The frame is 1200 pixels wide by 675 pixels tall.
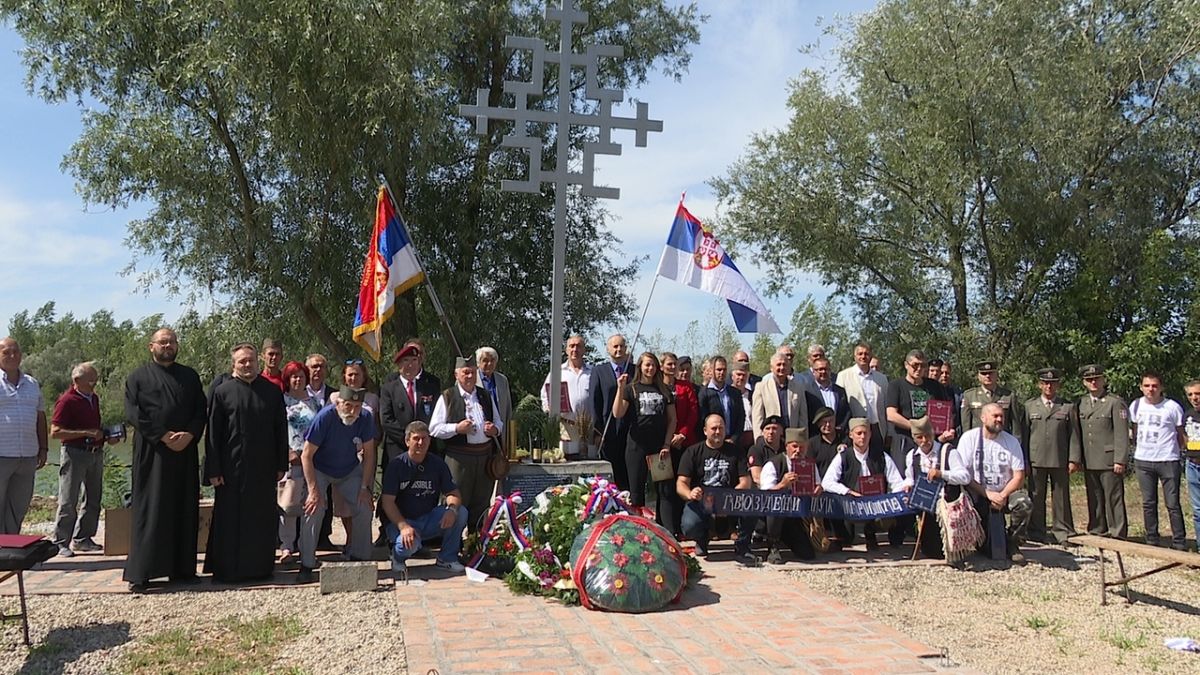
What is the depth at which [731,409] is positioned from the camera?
8.45 meters

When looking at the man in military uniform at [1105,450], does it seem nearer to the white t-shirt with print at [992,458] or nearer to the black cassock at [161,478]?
the white t-shirt with print at [992,458]

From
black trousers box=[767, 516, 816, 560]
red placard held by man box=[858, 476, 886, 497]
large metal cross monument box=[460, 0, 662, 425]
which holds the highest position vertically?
large metal cross monument box=[460, 0, 662, 425]

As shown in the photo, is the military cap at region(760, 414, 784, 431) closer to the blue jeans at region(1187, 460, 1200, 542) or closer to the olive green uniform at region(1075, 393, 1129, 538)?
the olive green uniform at region(1075, 393, 1129, 538)

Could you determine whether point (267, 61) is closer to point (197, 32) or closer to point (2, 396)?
point (197, 32)

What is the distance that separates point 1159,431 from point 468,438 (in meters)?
6.15

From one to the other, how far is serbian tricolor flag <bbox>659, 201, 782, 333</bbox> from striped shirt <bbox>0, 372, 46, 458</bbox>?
214 inches

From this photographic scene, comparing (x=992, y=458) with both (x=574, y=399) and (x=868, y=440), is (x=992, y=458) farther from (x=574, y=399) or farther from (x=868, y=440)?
(x=574, y=399)

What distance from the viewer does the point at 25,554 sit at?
502cm

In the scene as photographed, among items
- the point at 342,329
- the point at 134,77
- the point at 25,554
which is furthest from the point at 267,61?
the point at 25,554

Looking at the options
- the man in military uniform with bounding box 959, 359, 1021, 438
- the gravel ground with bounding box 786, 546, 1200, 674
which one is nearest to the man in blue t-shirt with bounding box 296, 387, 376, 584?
the gravel ground with bounding box 786, 546, 1200, 674

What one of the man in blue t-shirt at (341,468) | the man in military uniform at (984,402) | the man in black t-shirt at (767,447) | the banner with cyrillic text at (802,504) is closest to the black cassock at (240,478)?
the man in blue t-shirt at (341,468)

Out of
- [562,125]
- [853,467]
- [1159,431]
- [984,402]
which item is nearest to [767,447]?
[853,467]

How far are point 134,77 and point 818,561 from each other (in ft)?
33.6

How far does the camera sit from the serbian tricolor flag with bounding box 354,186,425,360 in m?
8.63
